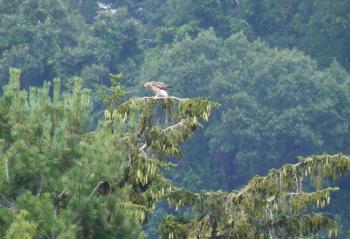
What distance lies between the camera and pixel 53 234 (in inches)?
593

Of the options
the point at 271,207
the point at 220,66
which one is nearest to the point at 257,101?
the point at 220,66

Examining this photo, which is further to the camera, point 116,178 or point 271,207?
point 271,207

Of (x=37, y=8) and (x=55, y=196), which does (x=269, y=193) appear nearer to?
(x=55, y=196)

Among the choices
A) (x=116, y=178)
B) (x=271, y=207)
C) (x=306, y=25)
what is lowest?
(x=271, y=207)

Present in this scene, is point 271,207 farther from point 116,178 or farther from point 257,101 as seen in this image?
point 257,101

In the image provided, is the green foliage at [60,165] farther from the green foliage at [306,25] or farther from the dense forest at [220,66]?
the green foliage at [306,25]

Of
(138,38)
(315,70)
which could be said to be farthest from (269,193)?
(138,38)

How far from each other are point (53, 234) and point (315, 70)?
4271cm

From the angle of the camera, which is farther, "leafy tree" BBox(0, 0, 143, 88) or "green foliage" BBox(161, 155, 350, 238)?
"leafy tree" BBox(0, 0, 143, 88)

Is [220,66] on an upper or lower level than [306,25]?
lower

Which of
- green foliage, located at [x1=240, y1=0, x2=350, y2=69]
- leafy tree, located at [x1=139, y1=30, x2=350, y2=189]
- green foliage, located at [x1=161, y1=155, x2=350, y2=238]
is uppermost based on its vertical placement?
green foliage, located at [x1=240, y1=0, x2=350, y2=69]

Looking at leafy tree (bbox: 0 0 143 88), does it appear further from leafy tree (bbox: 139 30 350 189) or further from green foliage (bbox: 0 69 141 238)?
green foliage (bbox: 0 69 141 238)

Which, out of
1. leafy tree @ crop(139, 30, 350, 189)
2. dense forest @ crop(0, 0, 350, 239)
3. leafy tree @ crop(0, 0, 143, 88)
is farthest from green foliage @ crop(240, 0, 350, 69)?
leafy tree @ crop(0, 0, 143, 88)

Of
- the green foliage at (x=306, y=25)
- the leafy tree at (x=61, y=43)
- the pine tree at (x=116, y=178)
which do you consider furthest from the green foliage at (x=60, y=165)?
the green foliage at (x=306, y=25)
